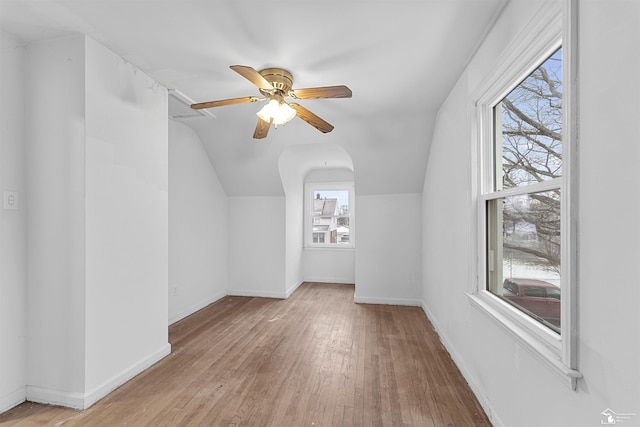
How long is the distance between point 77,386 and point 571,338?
273 centimetres

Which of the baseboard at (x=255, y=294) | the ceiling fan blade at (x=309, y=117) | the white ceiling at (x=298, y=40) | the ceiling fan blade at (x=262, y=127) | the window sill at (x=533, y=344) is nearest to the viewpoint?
the window sill at (x=533, y=344)

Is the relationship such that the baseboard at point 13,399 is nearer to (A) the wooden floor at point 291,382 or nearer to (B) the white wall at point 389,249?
(A) the wooden floor at point 291,382

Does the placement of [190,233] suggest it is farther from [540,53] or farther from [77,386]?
[540,53]

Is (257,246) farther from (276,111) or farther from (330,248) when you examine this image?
(276,111)

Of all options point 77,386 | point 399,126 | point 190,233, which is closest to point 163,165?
point 190,233

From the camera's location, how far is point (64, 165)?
6.48 feet

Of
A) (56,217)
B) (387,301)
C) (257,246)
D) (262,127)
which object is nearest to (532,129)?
(262,127)

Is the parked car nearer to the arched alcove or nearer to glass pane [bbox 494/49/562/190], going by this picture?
glass pane [bbox 494/49/562/190]

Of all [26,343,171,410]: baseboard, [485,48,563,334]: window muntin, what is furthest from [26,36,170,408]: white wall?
[485,48,563,334]: window muntin

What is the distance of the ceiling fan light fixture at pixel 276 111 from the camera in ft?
7.54

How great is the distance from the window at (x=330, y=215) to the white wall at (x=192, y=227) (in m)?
1.89

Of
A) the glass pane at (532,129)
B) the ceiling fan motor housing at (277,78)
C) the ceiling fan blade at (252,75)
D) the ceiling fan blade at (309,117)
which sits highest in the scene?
the ceiling fan motor housing at (277,78)

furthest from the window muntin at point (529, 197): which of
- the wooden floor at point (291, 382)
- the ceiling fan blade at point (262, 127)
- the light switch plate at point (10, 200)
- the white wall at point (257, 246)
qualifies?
the white wall at point (257, 246)

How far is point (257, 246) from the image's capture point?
185 inches
